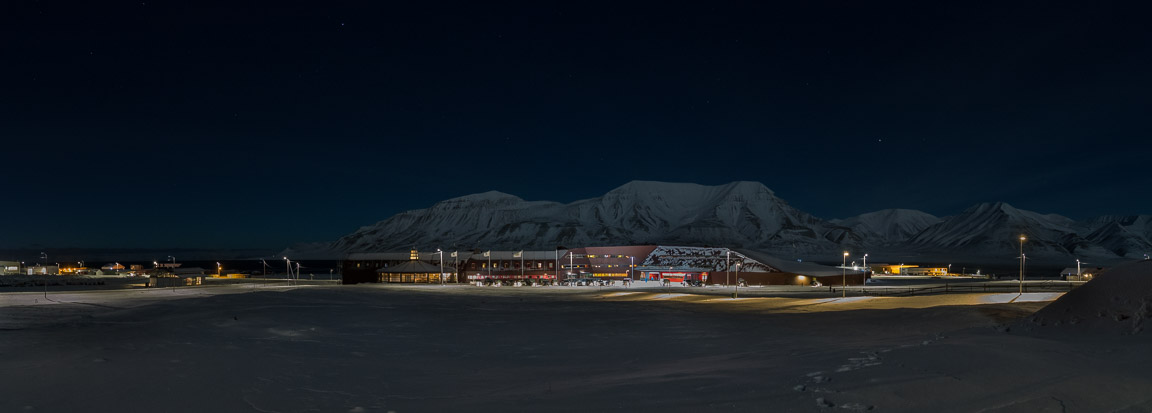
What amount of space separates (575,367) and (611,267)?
Result: 95.6 m

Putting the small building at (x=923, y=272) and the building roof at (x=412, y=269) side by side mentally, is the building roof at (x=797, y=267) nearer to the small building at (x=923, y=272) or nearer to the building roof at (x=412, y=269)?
the building roof at (x=412, y=269)

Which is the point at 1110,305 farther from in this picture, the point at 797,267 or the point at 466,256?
the point at 466,256

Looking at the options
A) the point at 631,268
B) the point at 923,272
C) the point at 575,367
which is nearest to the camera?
the point at 575,367

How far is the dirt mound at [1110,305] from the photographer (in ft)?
44.3

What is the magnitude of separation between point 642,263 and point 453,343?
87.1 metres

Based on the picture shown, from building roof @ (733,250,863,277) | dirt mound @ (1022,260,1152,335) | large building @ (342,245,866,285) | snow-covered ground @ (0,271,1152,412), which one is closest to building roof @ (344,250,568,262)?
large building @ (342,245,866,285)

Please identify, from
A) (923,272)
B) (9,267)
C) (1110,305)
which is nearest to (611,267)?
(923,272)

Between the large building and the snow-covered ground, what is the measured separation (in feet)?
225

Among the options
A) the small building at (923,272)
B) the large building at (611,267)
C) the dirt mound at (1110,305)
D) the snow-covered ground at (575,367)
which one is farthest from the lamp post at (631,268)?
the small building at (923,272)

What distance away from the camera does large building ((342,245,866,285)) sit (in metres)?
94.7

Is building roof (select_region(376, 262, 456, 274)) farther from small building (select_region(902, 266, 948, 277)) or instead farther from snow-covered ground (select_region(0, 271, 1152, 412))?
small building (select_region(902, 266, 948, 277))

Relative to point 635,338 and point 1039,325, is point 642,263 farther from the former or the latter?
point 1039,325

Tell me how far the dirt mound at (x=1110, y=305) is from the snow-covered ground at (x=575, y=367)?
56 cm

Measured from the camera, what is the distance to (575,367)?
16.7 meters
